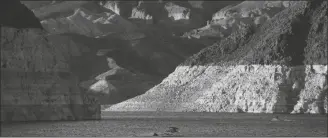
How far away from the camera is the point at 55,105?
114m

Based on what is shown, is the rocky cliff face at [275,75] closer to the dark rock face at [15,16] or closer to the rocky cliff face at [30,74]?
the rocky cliff face at [30,74]

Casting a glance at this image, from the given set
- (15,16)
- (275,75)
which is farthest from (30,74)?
(275,75)

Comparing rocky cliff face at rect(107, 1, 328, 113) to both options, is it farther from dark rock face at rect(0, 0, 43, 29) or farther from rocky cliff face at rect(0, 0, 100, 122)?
dark rock face at rect(0, 0, 43, 29)

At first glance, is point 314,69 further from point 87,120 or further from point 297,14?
point 87,120

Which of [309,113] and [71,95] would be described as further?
[309,113]

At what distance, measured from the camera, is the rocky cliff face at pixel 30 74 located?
106250mm

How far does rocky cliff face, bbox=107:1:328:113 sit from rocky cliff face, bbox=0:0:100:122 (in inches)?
2477

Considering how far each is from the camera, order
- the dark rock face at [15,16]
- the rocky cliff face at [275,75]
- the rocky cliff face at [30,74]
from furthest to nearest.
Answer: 1. the rocky cliff face at [275,75]
2. the dark rock face at [15,16]
3. the rocky cliff face at [30,74]

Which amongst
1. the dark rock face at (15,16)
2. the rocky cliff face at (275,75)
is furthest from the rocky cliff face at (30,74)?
the rocky cliff face at (275,75)

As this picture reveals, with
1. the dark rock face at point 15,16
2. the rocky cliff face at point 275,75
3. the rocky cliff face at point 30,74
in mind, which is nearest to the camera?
the rocky cliff face at point 30,74

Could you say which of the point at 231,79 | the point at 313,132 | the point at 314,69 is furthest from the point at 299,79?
the point at 313,132

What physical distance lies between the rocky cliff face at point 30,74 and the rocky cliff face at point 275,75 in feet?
206

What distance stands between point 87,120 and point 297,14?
72717 millimetres

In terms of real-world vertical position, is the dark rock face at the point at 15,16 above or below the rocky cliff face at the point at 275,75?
above
